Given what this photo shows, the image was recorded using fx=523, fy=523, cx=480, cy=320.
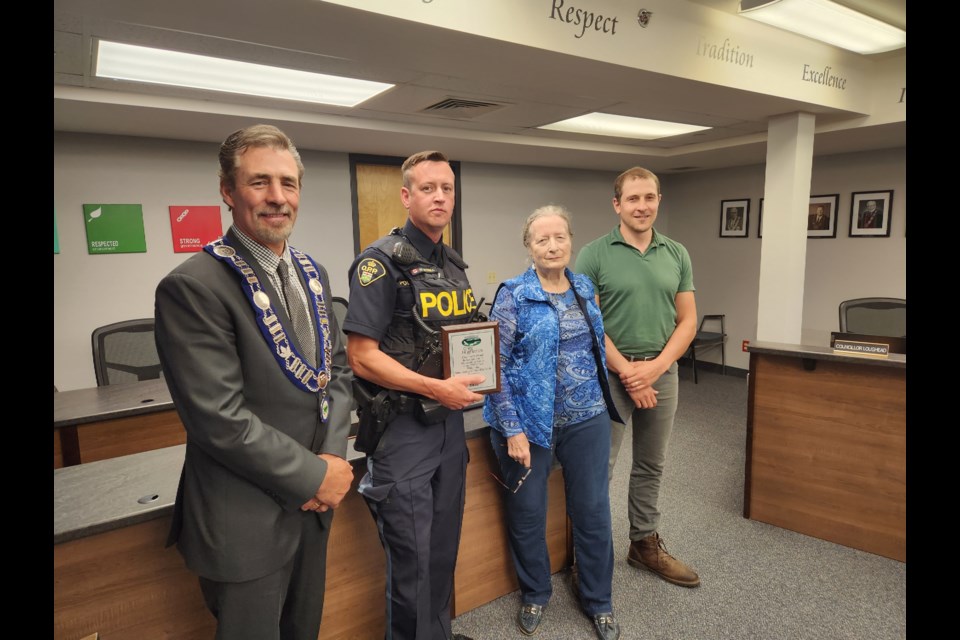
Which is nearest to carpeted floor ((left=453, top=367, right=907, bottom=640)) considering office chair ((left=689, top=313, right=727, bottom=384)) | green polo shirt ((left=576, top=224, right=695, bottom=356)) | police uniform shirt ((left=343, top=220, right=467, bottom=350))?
green polo shirt ((left=576, top=224, right=695, bottom=356))

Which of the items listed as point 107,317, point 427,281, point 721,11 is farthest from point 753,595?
point 107,317

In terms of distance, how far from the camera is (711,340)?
5.80 meters

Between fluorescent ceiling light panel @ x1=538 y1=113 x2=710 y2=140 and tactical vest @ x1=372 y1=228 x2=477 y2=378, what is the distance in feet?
8.42

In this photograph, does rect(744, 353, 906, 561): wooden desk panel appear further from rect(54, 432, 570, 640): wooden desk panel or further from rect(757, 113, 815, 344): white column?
rect(54, 432, 570, 640): wooden desk panel

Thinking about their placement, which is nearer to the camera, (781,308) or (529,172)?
(781,308)

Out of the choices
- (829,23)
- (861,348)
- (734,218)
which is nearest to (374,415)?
(861,348)

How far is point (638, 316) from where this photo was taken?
6.86 ft

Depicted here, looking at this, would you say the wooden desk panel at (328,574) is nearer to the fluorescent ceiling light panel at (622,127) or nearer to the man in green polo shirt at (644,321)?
the man in green polo shirt at (644,321)

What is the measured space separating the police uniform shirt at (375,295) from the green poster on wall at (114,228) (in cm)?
291

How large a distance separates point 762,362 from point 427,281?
1.99 metres

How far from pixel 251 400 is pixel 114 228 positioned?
3.23m

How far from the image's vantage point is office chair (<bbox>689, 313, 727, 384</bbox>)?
578cm

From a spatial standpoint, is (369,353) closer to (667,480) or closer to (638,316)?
(638,316)
